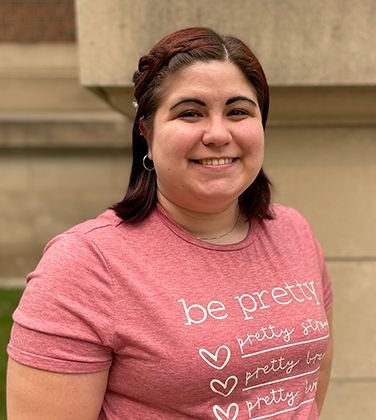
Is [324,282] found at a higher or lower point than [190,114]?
lower

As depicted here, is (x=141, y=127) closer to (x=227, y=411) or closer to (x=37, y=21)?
(x=227, y=411)

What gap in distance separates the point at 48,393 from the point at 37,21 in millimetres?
Answer: 6366

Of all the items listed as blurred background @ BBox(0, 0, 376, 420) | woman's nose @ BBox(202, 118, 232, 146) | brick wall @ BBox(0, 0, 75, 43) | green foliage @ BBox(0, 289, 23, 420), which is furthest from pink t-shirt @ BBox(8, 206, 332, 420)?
brick wall @ BBox(0, 0, 75, 43)

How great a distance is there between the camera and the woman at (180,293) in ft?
4.49

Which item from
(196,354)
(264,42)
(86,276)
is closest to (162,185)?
(86,276)

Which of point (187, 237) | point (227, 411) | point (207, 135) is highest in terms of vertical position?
point (207, 135)

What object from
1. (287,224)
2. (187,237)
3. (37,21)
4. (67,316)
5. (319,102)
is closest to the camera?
(67,316)

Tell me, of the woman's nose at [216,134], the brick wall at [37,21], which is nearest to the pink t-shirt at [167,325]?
the woman's nose at [216,134]

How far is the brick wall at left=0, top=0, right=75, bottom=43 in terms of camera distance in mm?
6590

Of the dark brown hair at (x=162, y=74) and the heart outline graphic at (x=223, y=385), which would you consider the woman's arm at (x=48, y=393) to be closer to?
the heart outline graphic at (x=223, y=385)

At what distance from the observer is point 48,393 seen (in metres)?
1.35

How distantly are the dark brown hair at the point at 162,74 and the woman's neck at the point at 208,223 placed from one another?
0.08 m

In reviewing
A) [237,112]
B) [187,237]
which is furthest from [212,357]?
[237,112]

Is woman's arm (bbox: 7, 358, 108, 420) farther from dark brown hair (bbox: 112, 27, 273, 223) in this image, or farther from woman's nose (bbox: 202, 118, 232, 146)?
woman's nose (bbox: 202, 118, 232, 146)
